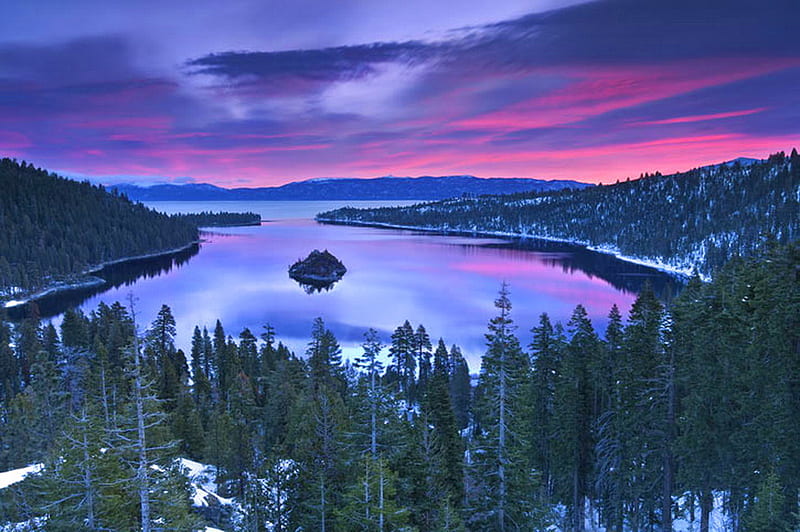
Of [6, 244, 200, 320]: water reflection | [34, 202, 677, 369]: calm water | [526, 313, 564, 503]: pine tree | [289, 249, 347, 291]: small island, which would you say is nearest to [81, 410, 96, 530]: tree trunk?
[526, 313, 564, 503]: pine tree

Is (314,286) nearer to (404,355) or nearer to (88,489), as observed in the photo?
(404,355)

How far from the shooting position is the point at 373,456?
19.5 metres

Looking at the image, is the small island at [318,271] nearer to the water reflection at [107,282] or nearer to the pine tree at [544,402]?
the water reflection at [107,282]

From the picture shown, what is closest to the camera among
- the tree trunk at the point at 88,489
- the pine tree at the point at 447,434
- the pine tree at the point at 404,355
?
the tree trunk at the point at 88,489

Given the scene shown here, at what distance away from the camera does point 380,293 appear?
383 ft

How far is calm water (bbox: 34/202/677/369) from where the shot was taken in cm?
8794

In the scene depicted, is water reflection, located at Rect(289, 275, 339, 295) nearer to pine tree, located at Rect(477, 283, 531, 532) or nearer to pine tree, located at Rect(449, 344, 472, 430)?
pine tree, located at Rect(449, 344, 472, 430)

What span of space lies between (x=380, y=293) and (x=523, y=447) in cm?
9611

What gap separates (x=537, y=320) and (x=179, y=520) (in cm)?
7957

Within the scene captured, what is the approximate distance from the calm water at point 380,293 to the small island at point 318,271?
3.15 meters

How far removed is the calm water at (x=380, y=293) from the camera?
8794 centimetres

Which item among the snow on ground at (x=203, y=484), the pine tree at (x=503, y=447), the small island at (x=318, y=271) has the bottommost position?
the snow on ground at (x=203, y=484)

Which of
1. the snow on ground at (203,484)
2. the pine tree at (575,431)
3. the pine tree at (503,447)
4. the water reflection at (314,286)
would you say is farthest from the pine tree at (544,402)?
the water reflection at (314,286)

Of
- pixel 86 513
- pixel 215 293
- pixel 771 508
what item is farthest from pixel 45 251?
pixel 771 508
